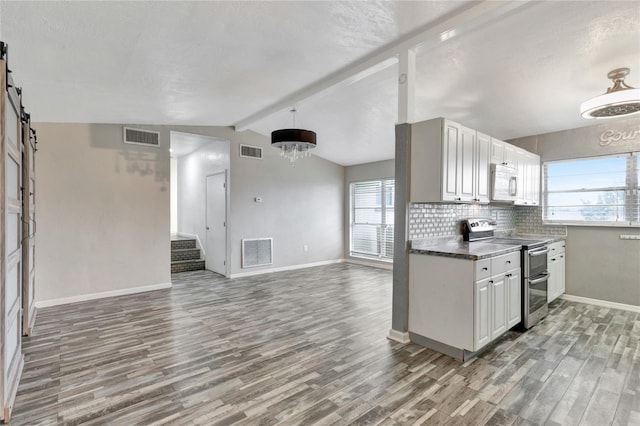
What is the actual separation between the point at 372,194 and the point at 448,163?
429 cm

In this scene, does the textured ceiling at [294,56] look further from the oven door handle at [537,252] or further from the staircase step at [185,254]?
the staircase step at [185,254]

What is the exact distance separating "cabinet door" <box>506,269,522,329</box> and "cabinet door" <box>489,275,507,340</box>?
0.35 feet

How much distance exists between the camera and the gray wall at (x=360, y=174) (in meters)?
6.90

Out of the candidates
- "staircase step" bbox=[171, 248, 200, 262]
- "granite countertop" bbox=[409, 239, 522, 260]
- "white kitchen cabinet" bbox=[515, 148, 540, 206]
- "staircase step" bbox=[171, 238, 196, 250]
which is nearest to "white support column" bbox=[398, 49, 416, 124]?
"granite countertop" bbox=[409, 239, 522, 260]

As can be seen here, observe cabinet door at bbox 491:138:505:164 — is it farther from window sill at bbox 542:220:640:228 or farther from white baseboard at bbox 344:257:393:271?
white baseboard at bbox 344:257:393:271

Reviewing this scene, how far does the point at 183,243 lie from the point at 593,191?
7802mm

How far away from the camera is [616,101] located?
2.78 meters

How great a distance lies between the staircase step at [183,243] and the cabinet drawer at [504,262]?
6.56 m

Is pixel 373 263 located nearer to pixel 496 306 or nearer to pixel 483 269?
pixel 496 306

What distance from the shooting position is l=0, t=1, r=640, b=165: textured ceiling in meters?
2.27

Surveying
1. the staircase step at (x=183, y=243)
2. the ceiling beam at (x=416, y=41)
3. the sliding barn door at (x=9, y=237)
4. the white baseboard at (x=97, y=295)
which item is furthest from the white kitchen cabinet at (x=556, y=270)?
the staircase step at (x=183, y=243)

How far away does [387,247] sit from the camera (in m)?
7.02

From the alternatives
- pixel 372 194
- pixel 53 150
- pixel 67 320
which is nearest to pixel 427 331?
pixel 67 320

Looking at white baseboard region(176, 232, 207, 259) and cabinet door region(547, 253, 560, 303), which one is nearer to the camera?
cabinet door region(547, 253, 560, 303)
